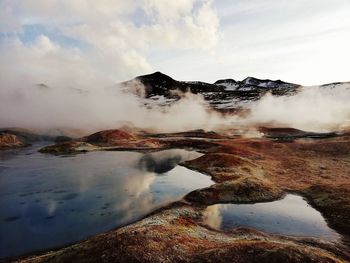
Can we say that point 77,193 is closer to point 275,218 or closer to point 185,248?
point 275,218

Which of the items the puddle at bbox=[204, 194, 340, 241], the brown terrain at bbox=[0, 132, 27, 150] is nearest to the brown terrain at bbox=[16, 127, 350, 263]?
the puddle at bbox=[204, 194, 340, 241]

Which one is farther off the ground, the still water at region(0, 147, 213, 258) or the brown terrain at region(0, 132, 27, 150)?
the brown terrain at region(0, 132, 27, 150)

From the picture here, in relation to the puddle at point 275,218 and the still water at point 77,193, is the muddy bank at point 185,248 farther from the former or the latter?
the still water at point 77,193

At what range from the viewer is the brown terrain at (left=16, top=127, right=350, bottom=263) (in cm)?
1984

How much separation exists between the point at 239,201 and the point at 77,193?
16.7 metres

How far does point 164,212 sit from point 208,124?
329ft

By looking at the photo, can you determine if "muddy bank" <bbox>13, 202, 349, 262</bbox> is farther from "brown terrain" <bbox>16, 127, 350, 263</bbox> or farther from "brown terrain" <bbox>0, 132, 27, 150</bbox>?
"brown terrain" <bbox>0, 132, 27, 150</bbox>

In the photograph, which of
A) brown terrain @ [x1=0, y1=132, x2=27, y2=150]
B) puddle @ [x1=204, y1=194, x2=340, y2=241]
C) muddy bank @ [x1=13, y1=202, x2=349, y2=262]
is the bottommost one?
puddle @ [x1=204, y1=194, x2=340, y2=241]

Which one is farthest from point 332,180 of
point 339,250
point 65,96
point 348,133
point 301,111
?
point 65,96

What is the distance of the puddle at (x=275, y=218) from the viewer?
27.9 m

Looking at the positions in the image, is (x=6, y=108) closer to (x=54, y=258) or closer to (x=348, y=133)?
(x=348, y=133)

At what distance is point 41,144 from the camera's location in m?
85.1

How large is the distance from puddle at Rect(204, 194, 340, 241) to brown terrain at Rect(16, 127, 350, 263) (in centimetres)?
89

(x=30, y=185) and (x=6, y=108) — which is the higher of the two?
(x=6, y=108)
